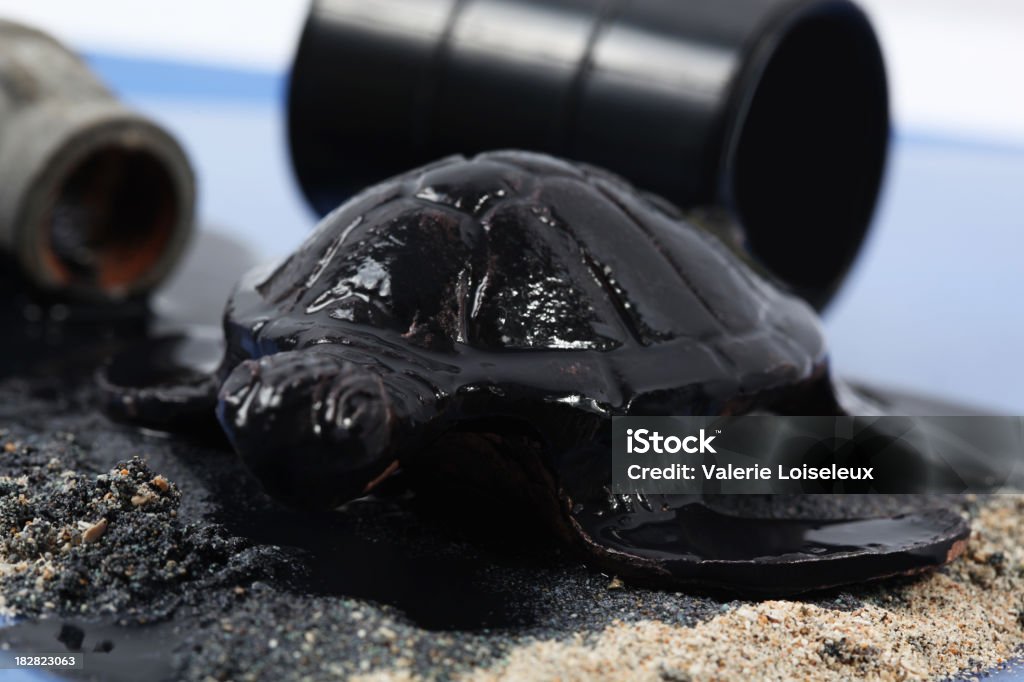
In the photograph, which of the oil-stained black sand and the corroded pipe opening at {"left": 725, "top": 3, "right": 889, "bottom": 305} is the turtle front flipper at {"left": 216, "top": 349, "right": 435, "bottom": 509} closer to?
the oil-stained black sand

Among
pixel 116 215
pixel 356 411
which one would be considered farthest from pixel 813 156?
pixel 356 411

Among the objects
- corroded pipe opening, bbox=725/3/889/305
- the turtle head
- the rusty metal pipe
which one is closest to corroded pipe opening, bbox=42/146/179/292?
the rusty metal pipe

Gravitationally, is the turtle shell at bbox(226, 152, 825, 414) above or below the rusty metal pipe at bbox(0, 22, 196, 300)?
above

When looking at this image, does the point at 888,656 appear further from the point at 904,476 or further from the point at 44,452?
the point at 44,452

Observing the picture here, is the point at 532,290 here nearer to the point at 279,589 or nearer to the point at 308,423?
the point at 308,423

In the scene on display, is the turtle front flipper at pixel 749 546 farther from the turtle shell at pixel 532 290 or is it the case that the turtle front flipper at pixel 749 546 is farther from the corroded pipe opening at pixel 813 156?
the corroded pipe opening at pixel 813 156

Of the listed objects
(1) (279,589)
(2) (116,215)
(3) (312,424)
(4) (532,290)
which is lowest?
(2) (116,215)

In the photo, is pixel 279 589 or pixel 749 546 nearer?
pixel 279 589

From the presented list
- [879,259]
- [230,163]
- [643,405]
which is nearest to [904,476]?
[643,405]
